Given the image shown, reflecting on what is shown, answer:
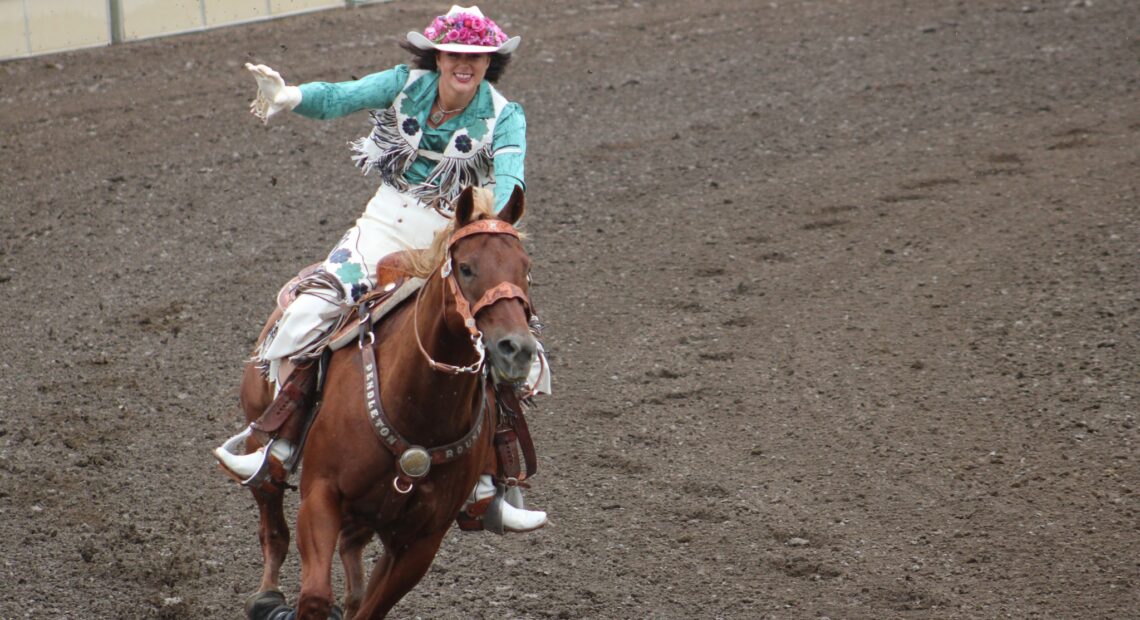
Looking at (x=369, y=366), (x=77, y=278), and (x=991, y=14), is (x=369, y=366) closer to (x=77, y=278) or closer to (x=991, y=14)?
(x=77, y=278)

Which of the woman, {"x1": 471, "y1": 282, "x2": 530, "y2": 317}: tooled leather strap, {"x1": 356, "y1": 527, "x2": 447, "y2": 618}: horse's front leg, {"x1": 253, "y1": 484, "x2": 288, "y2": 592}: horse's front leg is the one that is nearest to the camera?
{"x1": 471, "y1": 282, "x2": 530, "y2": 317}: tooled leather strap

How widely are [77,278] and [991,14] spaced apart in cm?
962

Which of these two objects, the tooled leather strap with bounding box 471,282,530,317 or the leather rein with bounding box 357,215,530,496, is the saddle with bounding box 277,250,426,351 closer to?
the leather rein with bounding box 357,215,530,496

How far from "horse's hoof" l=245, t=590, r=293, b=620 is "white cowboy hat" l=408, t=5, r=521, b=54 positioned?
228cm

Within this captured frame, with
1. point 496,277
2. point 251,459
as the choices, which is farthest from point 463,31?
point 251,459

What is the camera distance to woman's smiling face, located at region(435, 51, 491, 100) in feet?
16.5

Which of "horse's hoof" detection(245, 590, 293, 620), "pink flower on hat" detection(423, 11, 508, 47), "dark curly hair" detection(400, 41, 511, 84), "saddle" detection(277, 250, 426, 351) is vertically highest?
"pink flower on hat" detection(423, 11, 508, 47)

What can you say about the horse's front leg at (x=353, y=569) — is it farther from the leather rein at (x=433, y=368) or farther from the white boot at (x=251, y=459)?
the leather rein at (x=433, y=368)

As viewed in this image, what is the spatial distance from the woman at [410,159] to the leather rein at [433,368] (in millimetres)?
290

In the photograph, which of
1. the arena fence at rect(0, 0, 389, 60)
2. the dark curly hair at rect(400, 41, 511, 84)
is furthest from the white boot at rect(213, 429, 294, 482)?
the arena fence at rect(0, 0, 389, 60)

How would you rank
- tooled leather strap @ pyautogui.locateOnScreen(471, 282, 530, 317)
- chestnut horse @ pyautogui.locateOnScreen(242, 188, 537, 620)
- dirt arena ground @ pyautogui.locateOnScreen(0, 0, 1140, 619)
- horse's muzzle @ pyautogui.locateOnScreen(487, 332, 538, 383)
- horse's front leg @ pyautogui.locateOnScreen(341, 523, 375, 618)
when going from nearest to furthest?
horse's muzzle @ pyautogui.locateOnScreen(487, 332, 538, 383) → tooled leather strap @ pyautogui.locateOnScreen(471, 282, 530, 317) → chestnut horse @ pyautogui.locateOnScreen(242, 188, 537, 620) → horse's front leg @ pyautogui.locateOnScreen(341, 523, 375, 618) → dirt arena ground @ pyautogui.locateOnScreen(0, 0, 1140, 619)

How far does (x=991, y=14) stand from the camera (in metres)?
13.9

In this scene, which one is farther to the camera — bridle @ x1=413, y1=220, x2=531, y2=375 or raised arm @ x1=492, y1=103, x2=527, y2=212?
raised arm @ x1=492, y1=103, x2=527, y2=212

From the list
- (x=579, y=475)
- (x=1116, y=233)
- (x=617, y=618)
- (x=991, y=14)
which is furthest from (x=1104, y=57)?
(x=617, y=618)
